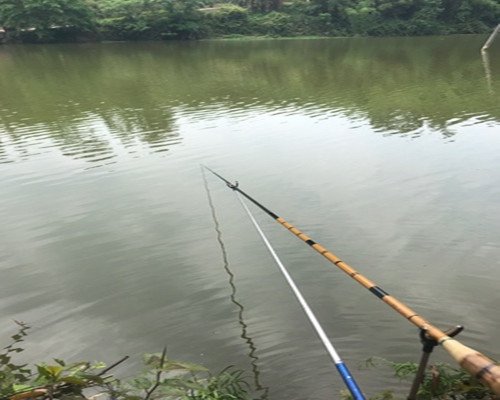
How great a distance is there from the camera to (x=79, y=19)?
121 ft

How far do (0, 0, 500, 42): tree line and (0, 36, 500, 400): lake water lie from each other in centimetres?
2435

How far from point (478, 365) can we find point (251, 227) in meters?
4.99

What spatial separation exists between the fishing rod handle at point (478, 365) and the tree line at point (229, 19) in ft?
131

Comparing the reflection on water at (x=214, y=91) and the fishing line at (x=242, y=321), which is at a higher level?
the reflection on water at (x=214, y=91)

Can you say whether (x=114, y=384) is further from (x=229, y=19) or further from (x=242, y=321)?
(x=229, y=19)

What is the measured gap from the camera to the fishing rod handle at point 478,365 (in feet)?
4.63

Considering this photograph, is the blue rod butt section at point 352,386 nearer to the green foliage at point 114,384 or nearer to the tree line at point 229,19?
the green foliage at point 114,384

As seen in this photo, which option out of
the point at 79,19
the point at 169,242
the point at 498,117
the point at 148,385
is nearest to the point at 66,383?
the point at 148,385

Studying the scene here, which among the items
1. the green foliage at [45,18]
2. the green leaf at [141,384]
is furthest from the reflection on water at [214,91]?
the green leaf at [141,384]

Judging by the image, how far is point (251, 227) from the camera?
6.44 m

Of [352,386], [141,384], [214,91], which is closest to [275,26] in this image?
[214,91]

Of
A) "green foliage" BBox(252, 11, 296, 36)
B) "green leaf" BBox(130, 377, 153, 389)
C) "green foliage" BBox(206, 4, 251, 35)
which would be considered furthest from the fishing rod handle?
"green foliage" BBox(206, 4, 251, 35)

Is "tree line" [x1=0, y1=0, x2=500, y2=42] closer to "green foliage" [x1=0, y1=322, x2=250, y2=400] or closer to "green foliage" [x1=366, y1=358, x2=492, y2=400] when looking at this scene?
"green foliage" [x1=0, y1=322, x2=250, y2=400]

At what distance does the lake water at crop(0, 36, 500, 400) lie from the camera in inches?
165
